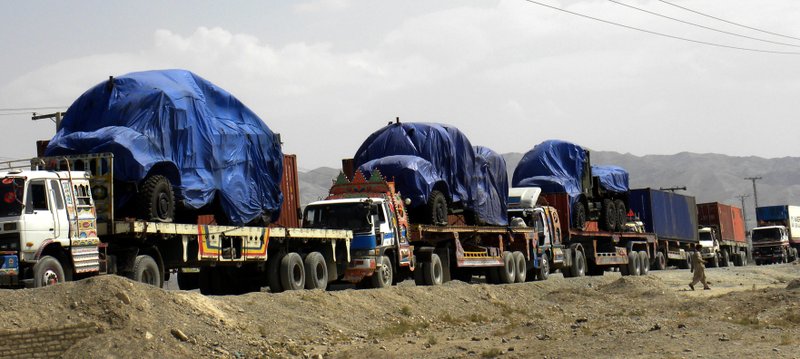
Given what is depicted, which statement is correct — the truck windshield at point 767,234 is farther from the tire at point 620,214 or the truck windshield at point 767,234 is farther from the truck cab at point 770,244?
the tire at point 620,214

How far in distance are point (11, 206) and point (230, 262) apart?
5.03 m

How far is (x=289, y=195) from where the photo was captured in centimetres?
2522

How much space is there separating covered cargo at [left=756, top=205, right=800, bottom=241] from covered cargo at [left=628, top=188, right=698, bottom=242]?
14859 mm

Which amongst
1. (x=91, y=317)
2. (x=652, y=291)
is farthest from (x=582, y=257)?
(x=91, y=317)

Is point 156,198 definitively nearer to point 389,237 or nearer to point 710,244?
point 389,237

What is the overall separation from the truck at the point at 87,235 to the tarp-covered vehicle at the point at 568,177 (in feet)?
54.7

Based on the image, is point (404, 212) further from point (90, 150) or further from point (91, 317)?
point (91, 317)

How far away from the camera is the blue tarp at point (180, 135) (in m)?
18.5

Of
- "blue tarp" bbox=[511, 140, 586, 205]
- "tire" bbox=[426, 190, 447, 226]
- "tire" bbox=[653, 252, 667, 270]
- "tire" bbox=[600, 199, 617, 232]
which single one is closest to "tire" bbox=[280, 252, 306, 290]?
"tire" bbox=[426, 190, 447, 226]

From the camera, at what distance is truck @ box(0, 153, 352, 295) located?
1658 centimetres

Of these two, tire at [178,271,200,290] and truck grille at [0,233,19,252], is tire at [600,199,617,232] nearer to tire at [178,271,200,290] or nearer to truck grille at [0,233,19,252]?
tire at [178,271,200,290]

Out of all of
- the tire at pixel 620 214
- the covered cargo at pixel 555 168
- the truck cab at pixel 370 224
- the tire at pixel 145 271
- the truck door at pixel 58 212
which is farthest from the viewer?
the tire at pixel 620 214

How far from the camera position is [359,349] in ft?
51.9

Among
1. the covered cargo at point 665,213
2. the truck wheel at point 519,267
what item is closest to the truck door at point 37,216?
the truck wheel at point 519,267
